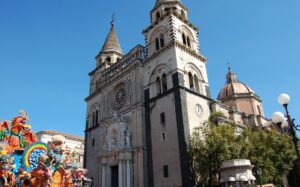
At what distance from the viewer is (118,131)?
28.1 m

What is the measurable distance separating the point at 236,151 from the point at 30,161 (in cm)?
1433

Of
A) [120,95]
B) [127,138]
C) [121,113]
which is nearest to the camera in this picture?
[127,138]

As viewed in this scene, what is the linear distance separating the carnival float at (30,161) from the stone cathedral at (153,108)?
9.73m

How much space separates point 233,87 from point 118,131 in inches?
901

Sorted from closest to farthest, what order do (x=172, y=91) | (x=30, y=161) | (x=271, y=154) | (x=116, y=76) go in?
(x=30, y=161) → (x=271, y=154) → (x=172, y=91) → (x=116, y=76)

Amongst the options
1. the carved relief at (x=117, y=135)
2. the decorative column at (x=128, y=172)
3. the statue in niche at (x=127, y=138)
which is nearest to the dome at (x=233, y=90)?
the carved relief at (x=117, y=135)

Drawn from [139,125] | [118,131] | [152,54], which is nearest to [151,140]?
[139,125]

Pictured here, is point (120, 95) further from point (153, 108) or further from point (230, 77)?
point (230, 77)

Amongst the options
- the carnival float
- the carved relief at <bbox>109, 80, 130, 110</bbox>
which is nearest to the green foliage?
the carnival float

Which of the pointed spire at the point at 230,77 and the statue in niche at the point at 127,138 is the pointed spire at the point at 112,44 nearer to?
the statue in niche at the point at 127,138

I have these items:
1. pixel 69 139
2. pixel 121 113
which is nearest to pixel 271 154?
pixel 121 113

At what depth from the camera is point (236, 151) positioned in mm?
21062

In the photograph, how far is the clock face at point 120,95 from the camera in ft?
101

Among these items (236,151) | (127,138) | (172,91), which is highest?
(172,91)
